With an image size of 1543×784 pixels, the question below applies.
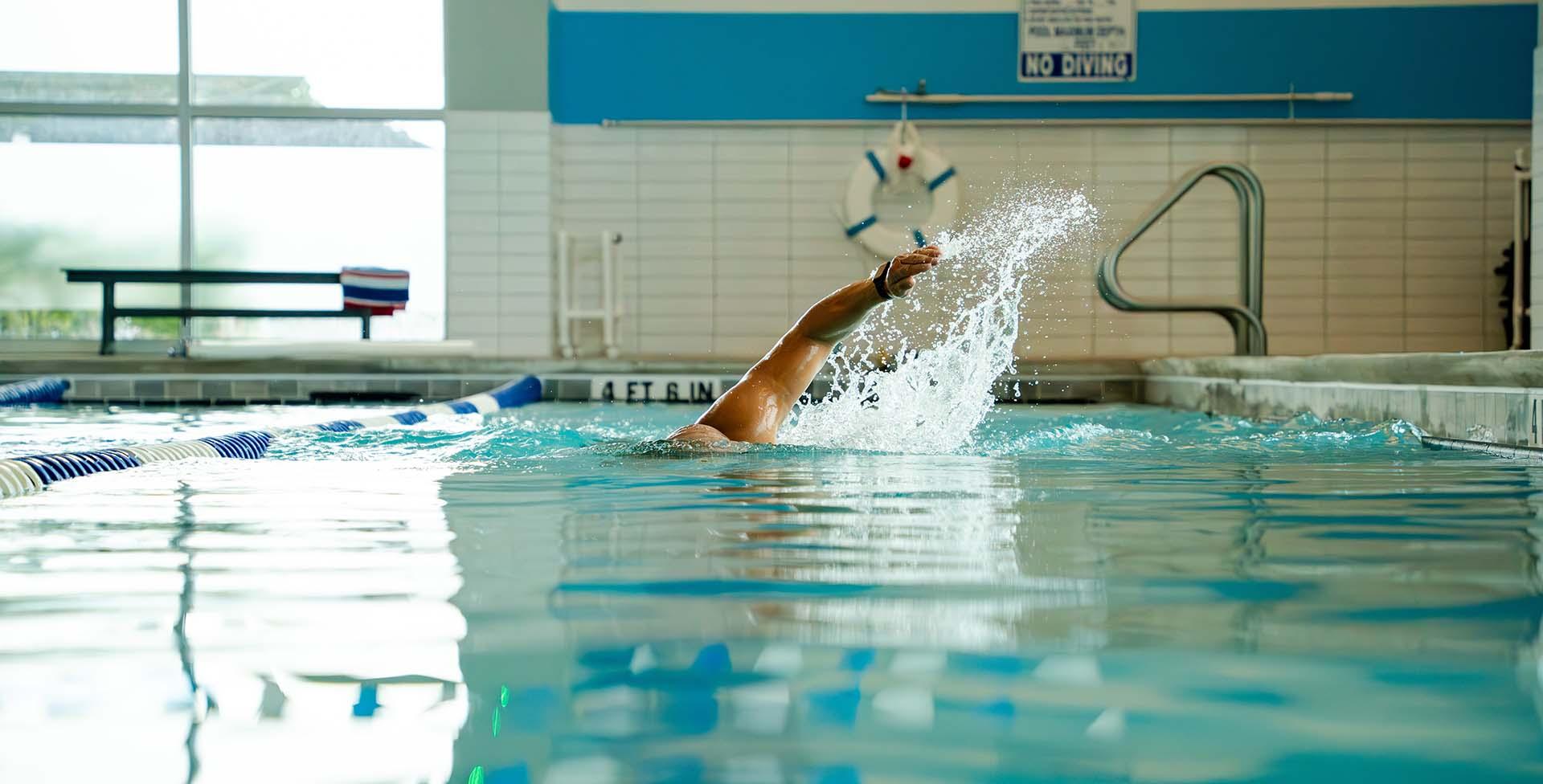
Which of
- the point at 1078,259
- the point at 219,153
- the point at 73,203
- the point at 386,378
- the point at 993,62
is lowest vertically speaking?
the point at 386,378

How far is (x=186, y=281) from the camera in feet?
23.4

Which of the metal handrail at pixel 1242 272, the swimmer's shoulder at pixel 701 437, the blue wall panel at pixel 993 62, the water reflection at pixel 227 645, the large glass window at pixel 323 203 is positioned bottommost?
the water reflection at pixel 227 645

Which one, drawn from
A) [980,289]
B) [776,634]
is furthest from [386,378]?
[776,634]

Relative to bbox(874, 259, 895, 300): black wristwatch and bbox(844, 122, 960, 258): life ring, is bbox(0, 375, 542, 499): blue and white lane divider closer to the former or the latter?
bbox(874, 259, 895, 300): black wristwatch

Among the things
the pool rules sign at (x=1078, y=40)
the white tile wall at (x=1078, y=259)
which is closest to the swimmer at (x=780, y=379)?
the white tile wall at (x=1078, y=259)

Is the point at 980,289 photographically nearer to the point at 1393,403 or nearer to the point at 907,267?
the point at 1393,403

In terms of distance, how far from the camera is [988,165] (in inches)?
305

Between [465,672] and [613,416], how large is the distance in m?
4.30

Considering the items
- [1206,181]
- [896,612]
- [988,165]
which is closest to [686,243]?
[988,165]

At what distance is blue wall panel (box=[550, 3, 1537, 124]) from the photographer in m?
7.48

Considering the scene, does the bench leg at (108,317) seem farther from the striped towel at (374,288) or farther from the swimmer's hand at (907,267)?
the swimmer's hand at (907,267)

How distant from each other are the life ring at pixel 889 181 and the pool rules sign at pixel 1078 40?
91 centimetres

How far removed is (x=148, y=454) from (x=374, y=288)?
15.0 feet

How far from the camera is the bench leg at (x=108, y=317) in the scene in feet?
23.0
